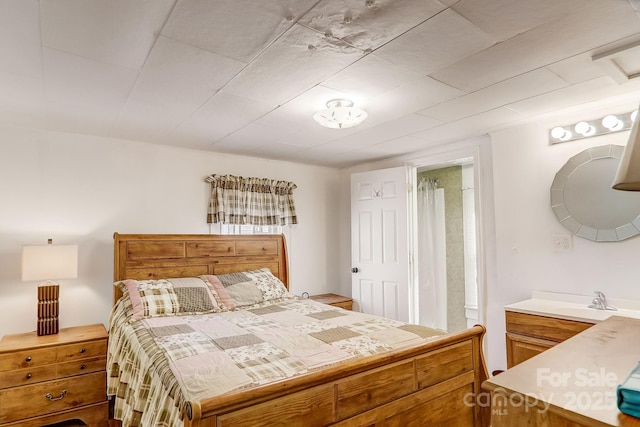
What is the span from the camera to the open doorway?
4.39 m

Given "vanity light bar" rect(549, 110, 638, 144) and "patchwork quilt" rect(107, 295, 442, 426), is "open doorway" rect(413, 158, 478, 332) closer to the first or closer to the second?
"vanity light bar" rect(549, 110, 638, 144)

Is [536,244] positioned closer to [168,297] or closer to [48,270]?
[168,297]

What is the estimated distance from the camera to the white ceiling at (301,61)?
55.5 inches

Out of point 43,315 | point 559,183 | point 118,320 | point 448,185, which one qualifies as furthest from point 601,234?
point 43,315

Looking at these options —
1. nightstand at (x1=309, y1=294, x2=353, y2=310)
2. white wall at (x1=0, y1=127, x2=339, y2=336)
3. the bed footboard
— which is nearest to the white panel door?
nightstand at (x1=309, y1=294, x2=353, y2=310)

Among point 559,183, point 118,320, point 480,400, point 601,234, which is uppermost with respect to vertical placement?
point 559,183

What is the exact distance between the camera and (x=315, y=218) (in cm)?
454

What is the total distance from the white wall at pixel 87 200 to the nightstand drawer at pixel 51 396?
2.04 ft

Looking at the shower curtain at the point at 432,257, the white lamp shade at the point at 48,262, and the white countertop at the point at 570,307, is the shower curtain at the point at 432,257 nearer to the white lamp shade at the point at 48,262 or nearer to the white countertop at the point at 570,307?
the white countertop at the point at 570,307

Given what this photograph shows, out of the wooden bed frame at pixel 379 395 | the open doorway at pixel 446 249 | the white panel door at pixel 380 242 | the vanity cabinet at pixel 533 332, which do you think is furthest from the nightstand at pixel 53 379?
the open doorway at pixel 446 249

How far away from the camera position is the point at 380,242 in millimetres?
4047

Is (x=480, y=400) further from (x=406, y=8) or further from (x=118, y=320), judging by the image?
(x=118, y=320)

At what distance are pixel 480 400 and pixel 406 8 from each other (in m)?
2.08

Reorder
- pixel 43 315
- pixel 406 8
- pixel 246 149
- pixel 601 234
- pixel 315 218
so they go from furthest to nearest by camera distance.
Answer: pixel 315 218, pixel 246 149, pixel 43 315, pixel 601 234, pixel 406 8
